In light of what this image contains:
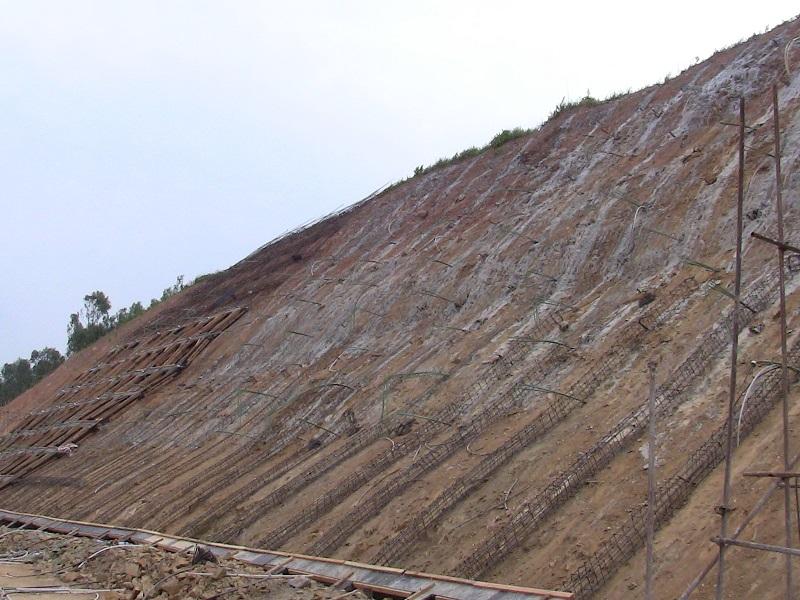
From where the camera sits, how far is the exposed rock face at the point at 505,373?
745 cm

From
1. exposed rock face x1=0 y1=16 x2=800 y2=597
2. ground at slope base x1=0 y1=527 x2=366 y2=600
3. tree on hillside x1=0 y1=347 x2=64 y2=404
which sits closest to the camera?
ground at slope base x1=0 y1=527 x2=366 y2=600

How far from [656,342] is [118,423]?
14873mm

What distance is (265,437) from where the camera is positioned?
43.9 feet

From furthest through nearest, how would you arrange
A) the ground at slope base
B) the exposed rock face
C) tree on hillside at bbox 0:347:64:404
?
tree on hillside at bbox 0:347:64:404, the exposed rock face, the ground at slope base

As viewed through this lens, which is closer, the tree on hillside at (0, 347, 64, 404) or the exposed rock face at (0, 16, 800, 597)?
the exposed rock face at (0, 16, 800, 597)

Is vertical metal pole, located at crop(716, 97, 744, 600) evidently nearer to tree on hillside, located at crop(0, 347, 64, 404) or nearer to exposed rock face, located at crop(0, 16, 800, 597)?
exposed rock face, located at crop(0, 16, 800, 597)

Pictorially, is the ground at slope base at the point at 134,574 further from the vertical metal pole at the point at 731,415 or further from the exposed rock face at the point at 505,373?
the vertical metal pole at the point at 731,415

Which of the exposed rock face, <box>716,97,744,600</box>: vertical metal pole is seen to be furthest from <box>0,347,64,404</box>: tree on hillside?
<box>716,97,744,600</box>: vertical metal pole

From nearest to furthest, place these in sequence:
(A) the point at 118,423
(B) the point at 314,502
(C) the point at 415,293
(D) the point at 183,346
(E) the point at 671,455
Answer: (E) the point at 671,455 → (B) the point at 314,502 → (C) the point at 415,293 → (A) the point at 118,423 → (D) the point at 183,346

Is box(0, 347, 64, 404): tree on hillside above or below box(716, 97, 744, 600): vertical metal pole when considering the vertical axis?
above

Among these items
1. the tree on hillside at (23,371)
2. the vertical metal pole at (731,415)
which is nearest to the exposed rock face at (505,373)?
the vertical metal pole at (731,415)

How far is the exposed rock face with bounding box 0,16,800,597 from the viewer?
745 centimetres

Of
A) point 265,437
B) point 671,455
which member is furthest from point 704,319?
point 265,437

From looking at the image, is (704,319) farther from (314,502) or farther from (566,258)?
(314,502)
